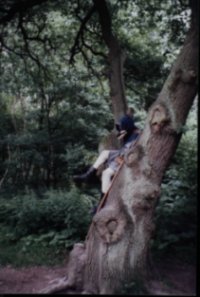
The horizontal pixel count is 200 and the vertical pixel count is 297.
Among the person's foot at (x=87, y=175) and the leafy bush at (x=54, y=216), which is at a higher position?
the person's foot at (x=87, y=175)

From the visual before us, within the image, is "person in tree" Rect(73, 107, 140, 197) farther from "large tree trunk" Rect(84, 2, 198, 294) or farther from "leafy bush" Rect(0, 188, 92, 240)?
"leafy bush" Rect(0, 188, 92, 240)

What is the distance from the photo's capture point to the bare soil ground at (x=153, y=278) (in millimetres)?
4941

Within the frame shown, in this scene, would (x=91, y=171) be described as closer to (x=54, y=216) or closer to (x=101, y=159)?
(x=101, y=159)

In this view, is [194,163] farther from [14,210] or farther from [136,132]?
[14,210]

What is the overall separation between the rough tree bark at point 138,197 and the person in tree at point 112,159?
348mm

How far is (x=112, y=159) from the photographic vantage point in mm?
5453

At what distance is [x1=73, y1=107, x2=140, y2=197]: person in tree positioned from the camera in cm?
535

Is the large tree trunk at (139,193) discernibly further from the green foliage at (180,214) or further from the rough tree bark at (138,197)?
the green foliage at (180,214)

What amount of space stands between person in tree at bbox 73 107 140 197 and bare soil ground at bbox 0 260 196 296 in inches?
52.0

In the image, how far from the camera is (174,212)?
618 cm

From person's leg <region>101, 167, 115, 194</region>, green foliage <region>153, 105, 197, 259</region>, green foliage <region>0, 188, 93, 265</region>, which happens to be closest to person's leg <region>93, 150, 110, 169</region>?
person's leg <region>101, 167, 115, 194</region>

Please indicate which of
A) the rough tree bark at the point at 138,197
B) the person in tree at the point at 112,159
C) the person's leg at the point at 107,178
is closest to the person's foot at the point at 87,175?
the person in tree at the point at 112,159

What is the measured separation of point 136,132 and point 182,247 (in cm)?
182

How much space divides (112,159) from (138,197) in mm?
735
